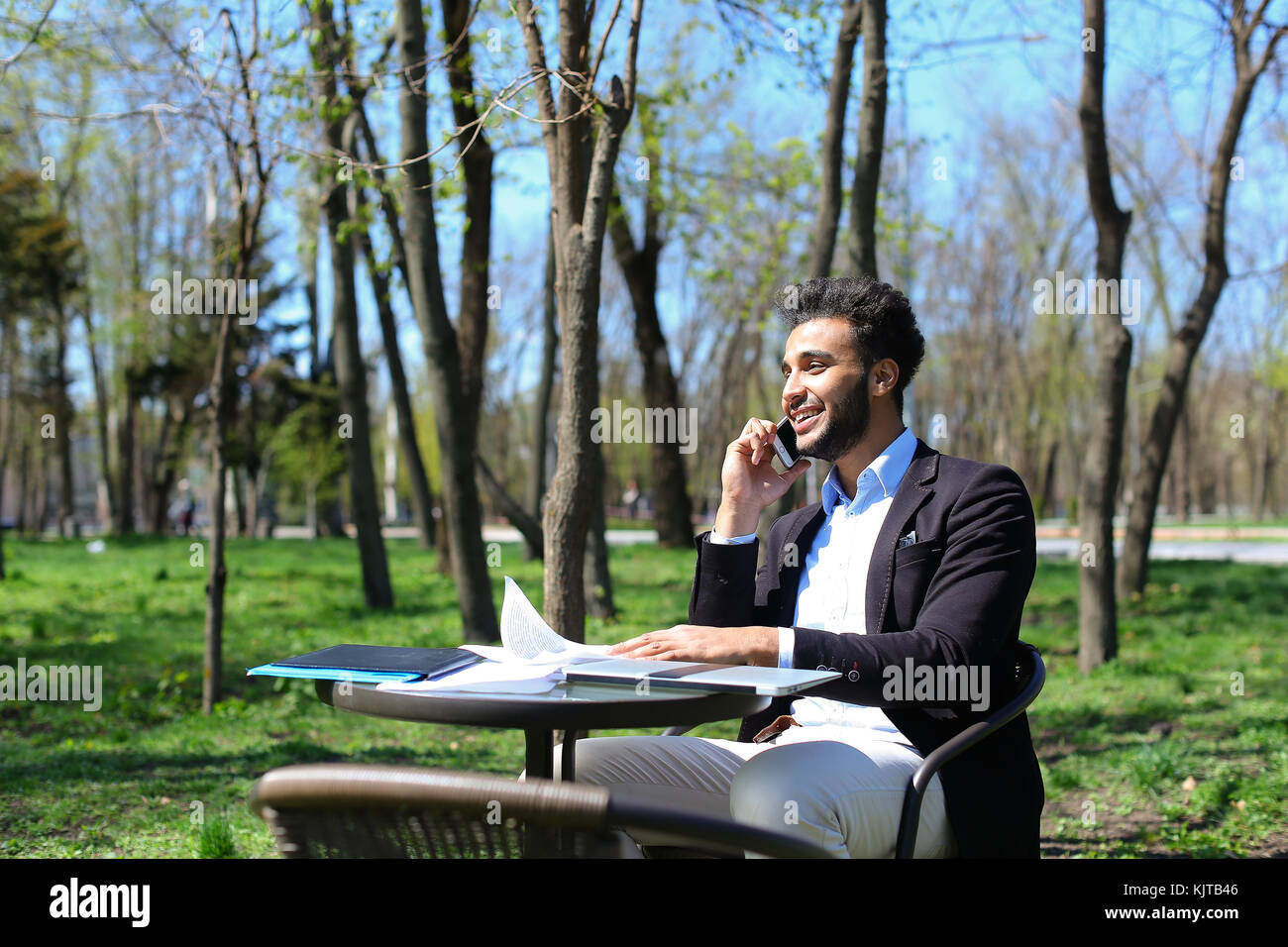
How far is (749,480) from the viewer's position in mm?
2939

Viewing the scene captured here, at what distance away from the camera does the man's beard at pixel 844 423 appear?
2.83 m


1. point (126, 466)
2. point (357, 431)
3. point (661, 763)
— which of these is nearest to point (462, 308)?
point (357, 431)

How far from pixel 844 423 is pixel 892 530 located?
33cm

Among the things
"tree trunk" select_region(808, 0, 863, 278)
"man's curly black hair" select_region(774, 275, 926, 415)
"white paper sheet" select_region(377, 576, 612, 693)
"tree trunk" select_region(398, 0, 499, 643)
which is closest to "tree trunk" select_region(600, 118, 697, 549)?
"tree trunk" select_region(398, 0, 499, 643)

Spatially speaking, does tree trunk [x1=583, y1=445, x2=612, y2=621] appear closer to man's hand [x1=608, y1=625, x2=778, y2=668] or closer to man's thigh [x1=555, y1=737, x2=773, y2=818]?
man's thigh [x1=555, y1=737, x2=773, y2=818]

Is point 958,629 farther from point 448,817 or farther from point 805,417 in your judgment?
point 448,817

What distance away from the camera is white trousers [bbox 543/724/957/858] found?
7.07ft

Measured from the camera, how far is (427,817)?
1.55m

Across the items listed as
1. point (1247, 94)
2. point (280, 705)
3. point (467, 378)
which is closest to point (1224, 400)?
point (1247, 94)

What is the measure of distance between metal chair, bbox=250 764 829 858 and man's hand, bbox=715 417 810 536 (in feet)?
4.40

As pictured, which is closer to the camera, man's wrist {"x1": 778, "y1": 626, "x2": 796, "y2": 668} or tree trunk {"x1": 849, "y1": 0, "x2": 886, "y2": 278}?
man's wrist {"x1": 778, "y1": 626, "x2": 796, "y2": 668}

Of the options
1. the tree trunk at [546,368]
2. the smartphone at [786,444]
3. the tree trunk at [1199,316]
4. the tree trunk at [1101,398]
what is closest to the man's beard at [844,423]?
the smartphone at [786,444]
